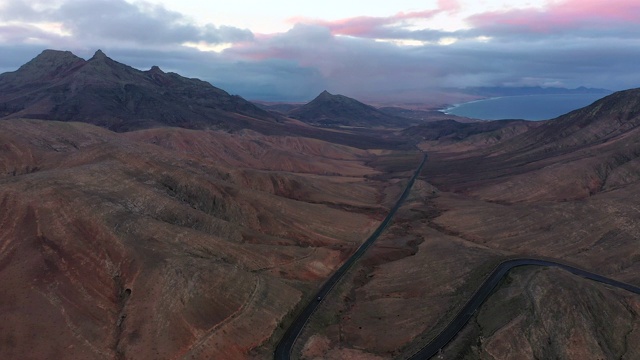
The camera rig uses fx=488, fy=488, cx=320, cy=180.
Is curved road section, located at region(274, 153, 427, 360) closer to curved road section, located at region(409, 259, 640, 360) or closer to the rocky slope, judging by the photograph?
the rocky slope

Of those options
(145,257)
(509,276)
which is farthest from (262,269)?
(509,276)

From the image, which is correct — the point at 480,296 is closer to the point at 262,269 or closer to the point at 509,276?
the point at 509,276

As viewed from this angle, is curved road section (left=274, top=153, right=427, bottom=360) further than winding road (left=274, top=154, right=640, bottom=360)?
Yes

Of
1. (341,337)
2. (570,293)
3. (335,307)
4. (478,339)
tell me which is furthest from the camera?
(335,307)

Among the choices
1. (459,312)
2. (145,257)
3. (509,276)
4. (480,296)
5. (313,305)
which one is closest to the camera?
(459,312)

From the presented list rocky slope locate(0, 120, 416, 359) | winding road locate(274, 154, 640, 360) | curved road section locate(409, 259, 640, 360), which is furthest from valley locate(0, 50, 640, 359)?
curved road section locate(409, 259, 640, 360)

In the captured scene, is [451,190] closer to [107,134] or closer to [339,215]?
[339,215]

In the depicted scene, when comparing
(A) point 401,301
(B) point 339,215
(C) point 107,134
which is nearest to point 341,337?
(A) point 401,301

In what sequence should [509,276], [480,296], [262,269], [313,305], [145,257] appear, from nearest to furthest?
[480,296] → [509,276] → [145,257] → [313,305] → [262,269]
